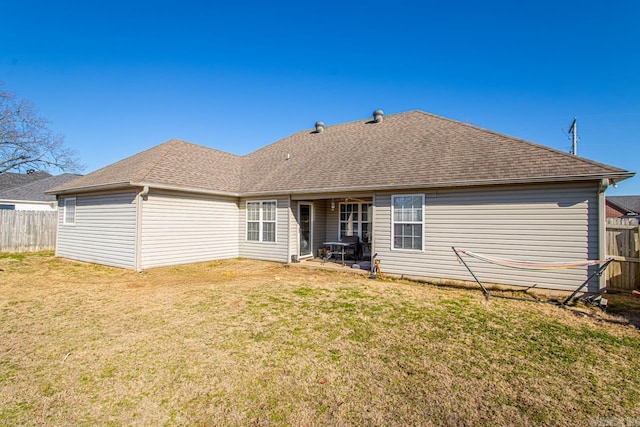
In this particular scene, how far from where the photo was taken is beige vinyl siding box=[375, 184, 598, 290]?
22.8ft

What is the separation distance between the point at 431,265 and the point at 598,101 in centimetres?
1315

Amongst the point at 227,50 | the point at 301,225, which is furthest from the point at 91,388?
the point at 227,50

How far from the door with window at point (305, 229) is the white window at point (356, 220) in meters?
1.49

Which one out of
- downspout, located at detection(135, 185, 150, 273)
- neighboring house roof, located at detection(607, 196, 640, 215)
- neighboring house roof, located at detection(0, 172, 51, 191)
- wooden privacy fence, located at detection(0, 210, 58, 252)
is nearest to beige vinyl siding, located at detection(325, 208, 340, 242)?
downspout, located at detection(135, 185, 150, 273)

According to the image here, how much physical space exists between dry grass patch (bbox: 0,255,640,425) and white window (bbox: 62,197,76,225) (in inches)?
246

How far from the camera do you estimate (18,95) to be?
20.5 m

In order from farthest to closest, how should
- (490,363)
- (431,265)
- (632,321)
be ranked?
1. (431,265)
2. (632,321)
3. (490,363)

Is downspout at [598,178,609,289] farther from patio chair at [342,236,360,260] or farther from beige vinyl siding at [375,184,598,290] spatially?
patio chair at [342,236,360,260]

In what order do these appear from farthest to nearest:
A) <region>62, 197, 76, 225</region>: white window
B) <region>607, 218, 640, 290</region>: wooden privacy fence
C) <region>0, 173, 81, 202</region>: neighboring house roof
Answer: <region>0, 173, 81, 202</region>: neighboring house roof, <region>62, 197, 76, 225</region>: white window, <region>607, 218, 640, 290</region>: wooden privacy fence

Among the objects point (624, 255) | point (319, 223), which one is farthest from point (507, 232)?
point (319, 223)

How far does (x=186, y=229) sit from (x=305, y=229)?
4482 millimetres

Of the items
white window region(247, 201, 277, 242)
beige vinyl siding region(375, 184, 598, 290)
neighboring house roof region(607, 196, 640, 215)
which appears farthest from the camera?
neighboring house roof region(607, 196, 640, 215)

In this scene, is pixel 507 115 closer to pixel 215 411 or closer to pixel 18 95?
pixel 215 411

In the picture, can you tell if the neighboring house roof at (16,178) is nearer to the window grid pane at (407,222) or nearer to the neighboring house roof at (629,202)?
the window grid pane at (407,222)
